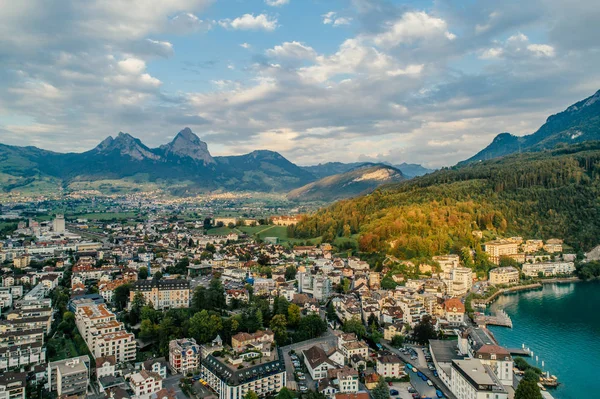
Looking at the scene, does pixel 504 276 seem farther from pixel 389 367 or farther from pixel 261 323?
pixel 261 323

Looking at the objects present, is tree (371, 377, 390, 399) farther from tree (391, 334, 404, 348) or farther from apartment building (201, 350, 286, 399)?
tree (391, 334, 404, 348)

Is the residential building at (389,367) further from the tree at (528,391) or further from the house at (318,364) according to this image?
the tree at (528,391)

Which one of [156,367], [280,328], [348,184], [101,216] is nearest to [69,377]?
[156,367]

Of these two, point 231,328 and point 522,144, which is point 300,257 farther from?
point 522,144

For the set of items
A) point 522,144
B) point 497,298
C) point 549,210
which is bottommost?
point 497,298

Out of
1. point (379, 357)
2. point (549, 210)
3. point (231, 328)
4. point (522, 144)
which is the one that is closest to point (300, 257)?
point (231, 328)

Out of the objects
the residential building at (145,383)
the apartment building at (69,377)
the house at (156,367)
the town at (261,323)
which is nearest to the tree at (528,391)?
the town at (261,323)
